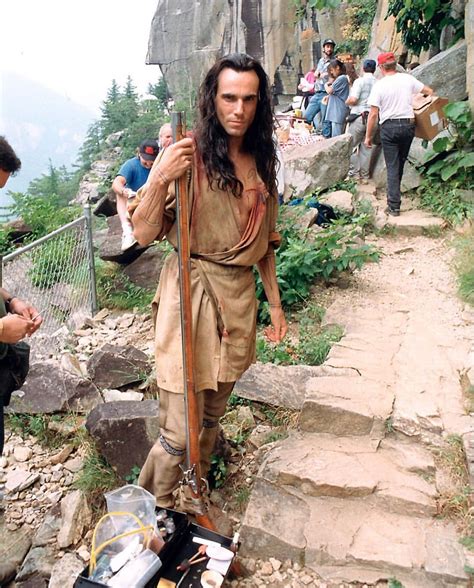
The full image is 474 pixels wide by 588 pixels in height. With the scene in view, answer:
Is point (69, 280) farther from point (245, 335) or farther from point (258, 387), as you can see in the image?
point (245, 335)

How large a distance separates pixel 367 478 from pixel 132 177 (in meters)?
4.21

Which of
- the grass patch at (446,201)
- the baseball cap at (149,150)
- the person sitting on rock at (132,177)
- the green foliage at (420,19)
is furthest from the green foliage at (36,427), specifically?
the green foliage at (420,19)

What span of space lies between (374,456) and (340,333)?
4.67 feet

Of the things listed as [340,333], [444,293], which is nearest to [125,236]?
[340,333]

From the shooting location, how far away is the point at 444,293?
4.83 metres

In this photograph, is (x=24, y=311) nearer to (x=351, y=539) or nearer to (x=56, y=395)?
(x=56, y=395)

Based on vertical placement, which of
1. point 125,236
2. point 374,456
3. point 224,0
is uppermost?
point 224,0

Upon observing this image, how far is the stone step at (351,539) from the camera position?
2.22 meters

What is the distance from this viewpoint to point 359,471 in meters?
2.63

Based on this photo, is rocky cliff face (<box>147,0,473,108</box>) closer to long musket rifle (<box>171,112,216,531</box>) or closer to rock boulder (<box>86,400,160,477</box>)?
rock boulder (<box>86,400,160,477</box>)

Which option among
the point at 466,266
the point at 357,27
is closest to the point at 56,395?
the point at 466,266

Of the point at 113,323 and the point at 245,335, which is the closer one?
the point at 245,335

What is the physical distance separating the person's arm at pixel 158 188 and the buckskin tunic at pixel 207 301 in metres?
0.05

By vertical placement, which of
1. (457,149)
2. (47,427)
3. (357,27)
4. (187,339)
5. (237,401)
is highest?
(357,27)
